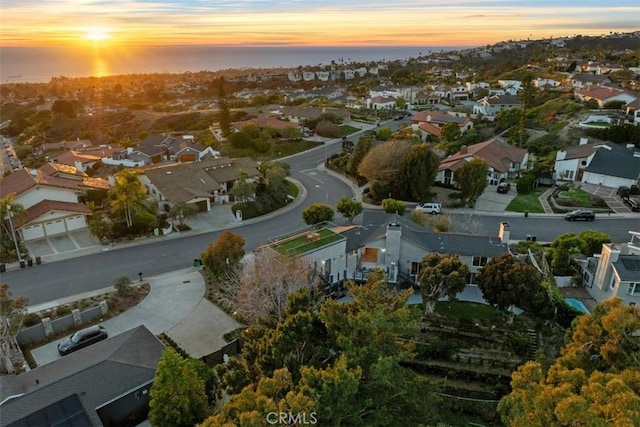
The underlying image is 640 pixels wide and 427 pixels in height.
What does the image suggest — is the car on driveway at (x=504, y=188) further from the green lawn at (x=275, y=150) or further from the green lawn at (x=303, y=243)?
the green lawn at (x=275, y=150)

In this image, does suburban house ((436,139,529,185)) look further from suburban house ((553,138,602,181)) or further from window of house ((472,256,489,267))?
window of house ((472,256,489,267))

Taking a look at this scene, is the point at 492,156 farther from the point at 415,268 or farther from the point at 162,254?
the point at 162,254

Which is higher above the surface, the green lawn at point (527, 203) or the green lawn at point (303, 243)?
the green lawn at point (303, 243)

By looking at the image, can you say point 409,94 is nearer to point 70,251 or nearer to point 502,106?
point 502,106

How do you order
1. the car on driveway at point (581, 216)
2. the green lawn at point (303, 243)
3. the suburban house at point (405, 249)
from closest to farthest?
1. the green lawn at point (303, 243)
2. the suburban house at point (405, 249)
3. the car on driveway at point (581, 216)

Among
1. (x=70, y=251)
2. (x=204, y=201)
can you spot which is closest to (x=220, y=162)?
(x=204, y=201)

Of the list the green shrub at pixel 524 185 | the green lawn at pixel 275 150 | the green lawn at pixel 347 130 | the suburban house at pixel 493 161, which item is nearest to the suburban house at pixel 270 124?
the green lawn at pixel 275 150

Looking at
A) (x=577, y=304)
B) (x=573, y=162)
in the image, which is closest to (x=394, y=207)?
(x=577, y=304)

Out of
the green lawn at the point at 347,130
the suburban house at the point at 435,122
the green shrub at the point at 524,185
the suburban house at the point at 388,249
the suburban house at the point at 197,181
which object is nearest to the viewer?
the suburban house at the point at 388,249
